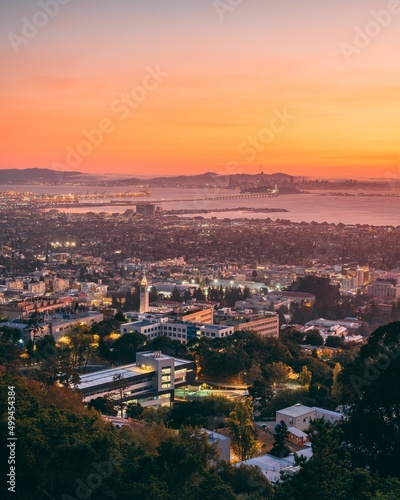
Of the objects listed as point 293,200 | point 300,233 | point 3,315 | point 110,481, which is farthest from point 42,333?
point 293,200

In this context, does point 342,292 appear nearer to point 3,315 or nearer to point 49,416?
point 3,315

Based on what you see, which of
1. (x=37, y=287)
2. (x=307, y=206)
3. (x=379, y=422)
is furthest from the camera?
(x=307, y=206)

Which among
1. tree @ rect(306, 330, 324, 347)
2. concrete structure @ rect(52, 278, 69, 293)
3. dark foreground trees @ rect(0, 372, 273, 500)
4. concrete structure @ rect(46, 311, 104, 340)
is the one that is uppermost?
dark foreground trees @ rect(0, 372, 273, 500)

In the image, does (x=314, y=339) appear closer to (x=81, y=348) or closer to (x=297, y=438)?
(x=81, y=348)

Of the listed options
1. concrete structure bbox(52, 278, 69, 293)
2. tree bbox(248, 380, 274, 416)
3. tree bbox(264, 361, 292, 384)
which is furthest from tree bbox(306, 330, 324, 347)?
concrete structure bbox(52, 278, 69, 293)

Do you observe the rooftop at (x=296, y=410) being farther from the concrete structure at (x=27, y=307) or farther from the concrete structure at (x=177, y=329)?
the concrete structure at (x=27, y=307)

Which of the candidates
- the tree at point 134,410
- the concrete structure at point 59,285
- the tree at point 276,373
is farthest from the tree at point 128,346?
the concrete structure at point 59,285

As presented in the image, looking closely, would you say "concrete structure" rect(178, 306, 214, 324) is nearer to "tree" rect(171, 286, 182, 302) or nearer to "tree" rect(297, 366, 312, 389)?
"tree" rect(171, 286, 182, 302)

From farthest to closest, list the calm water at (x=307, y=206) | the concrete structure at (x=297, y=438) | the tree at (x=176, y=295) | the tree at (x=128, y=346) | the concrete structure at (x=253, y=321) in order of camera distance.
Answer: the calm water at (x=307, y=206)
the tree at (x=176, y=295)
the concrete structure at (x=253, y=321)
the tree at (x=128, y=346)
the concrete structure at (x=297, y=438)

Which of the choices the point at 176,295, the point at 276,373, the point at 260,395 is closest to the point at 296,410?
the point at 260,395
